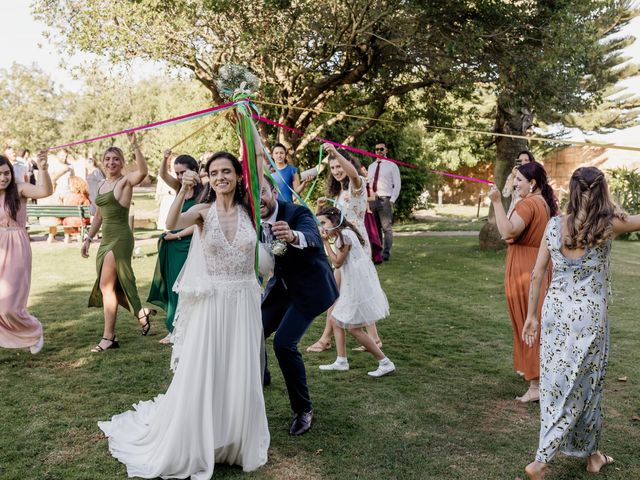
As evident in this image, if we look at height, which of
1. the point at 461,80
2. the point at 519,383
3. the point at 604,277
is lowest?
the point at 519,383

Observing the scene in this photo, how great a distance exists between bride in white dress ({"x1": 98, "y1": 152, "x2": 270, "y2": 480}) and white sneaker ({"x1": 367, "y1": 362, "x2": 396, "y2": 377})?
1.92 meters

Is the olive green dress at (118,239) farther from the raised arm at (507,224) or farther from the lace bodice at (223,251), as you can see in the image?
the raised arm at (507,224)

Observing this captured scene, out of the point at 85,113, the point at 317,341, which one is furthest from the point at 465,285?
the point at 85,113

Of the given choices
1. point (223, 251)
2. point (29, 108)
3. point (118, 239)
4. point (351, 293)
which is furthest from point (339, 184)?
point (29, 108)

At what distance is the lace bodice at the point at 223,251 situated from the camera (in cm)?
407

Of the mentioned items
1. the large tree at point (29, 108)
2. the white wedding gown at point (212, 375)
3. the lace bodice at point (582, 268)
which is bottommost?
the white wedding gown at point (212, 375)

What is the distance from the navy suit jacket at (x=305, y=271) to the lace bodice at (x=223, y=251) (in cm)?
37

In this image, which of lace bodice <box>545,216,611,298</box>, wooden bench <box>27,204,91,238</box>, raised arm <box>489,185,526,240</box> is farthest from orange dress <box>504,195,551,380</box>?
wooden bench <box>27,204,91,238</box>

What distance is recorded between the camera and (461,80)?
40.5ft

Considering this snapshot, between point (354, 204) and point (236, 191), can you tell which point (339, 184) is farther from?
point (236, 191)

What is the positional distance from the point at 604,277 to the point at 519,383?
2.08 metres

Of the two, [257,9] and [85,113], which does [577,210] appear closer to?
[257,9]

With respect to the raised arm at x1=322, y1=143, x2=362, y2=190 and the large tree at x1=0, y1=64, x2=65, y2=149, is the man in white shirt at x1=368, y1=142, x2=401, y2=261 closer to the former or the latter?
the raised arm at x1=322, y1=143, x2=362, y2=190

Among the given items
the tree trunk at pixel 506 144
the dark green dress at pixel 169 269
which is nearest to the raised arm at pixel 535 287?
the dark green dress at pixel 169 269
